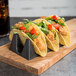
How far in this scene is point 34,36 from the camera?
74.0 inches

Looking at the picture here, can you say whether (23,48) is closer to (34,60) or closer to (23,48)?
(23,48)

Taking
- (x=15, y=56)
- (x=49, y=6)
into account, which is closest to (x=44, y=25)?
(x=15, y=56)

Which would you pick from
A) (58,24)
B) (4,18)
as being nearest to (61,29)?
(58,24)

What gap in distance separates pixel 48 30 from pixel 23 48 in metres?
0.30

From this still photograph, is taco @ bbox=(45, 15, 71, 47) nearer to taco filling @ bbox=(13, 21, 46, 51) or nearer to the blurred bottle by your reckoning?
taco filling @ bbox=(13, 21, 46, 51)

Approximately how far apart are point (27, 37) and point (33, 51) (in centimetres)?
12

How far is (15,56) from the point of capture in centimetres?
192

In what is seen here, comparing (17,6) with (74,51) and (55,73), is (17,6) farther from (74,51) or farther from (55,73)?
(55,73)

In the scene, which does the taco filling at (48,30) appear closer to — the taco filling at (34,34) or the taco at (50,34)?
the taco at (50,34)

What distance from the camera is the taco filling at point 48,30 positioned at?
2.01 meters

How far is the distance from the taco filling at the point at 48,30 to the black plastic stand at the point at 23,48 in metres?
0.22

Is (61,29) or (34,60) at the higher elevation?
(61,29)

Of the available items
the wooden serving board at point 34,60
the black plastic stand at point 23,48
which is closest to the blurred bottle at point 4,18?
the wooden serving board at point 34,60

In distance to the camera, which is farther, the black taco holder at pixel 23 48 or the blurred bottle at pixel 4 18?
the blurred bottle at pixel 4 18
